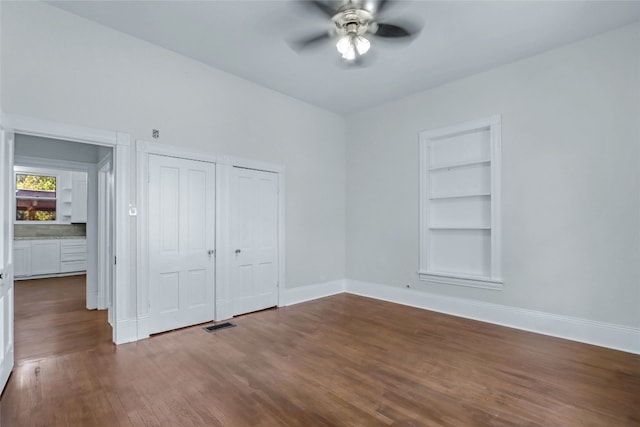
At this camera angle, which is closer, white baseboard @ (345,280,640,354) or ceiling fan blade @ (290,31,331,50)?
ceiling fan blade @ (290,31,331,50)

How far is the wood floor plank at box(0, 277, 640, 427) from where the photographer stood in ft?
7.43

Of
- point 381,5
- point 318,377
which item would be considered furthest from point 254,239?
point 381,5

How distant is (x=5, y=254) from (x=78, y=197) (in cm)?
671

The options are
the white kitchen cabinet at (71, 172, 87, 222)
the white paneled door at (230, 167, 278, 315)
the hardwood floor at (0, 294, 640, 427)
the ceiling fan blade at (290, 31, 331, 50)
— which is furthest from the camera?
the white kitchen cabinet at (71, 172, 87, 222)

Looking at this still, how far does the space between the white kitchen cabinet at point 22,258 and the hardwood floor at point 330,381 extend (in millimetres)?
5886

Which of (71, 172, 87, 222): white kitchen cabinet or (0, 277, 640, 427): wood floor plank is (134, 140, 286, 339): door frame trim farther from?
(71, 172, 87, 222): white kitchen cabinet

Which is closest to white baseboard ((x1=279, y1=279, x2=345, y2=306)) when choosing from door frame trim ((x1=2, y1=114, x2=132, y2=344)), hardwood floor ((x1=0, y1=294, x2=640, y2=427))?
hardwood floor ((x1=0, y1=294, x2=640, y2=427))

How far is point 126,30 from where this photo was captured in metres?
3.60

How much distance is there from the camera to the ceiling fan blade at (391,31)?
2.97 metres

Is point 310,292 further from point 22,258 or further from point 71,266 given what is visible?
point 22,258

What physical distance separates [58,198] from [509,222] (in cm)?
1015

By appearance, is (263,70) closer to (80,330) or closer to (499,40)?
(499,40)

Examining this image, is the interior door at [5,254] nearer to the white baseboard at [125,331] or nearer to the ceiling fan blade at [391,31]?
the white baseboard at [125,331]

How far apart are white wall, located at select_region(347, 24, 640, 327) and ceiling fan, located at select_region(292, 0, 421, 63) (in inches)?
83.4
